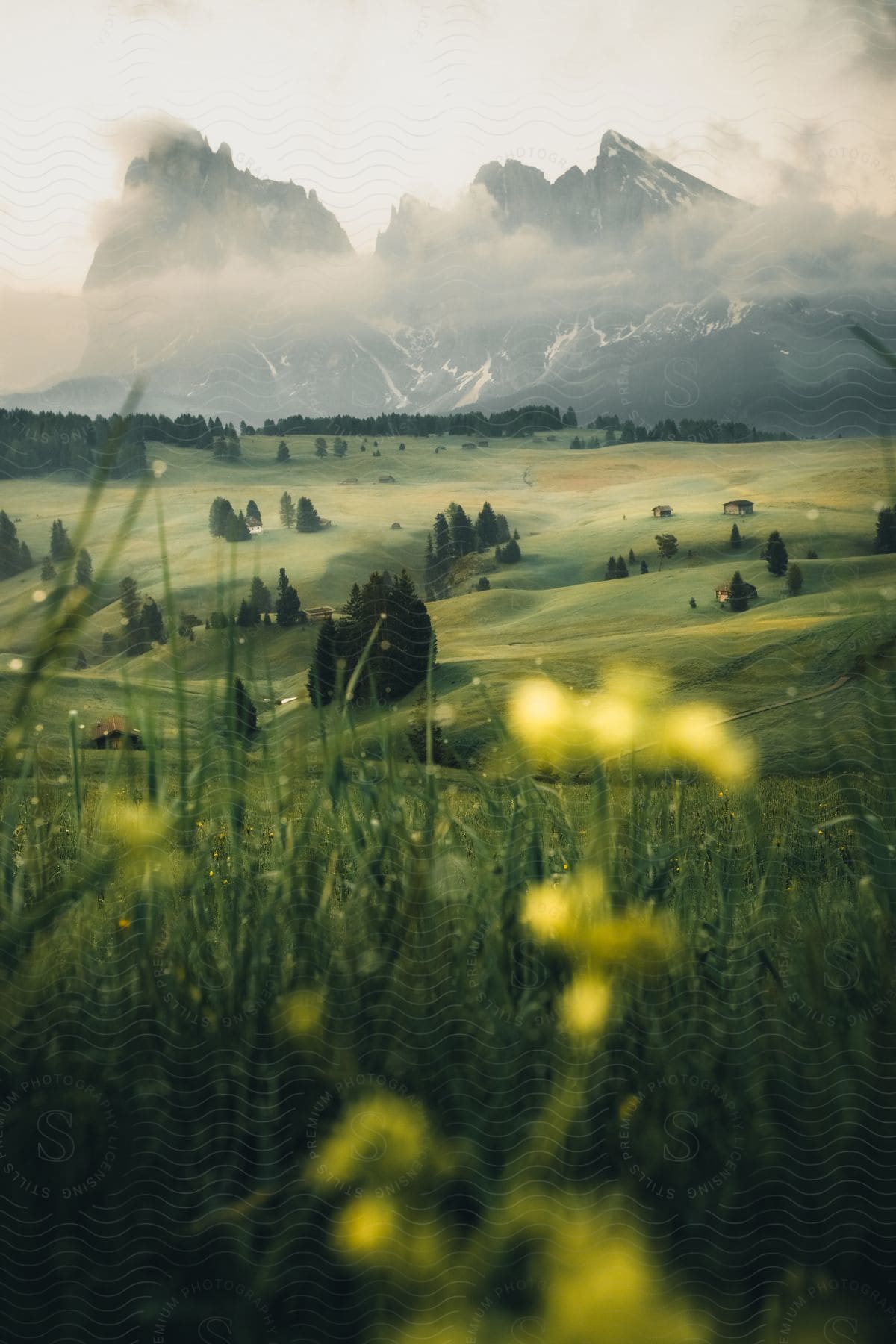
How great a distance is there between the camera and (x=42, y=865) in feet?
7.79

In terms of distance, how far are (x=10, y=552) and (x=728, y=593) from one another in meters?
7.84

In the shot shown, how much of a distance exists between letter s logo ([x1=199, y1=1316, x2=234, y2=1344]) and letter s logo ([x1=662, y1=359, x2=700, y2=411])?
5972mm

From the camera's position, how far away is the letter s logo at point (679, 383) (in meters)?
6.56

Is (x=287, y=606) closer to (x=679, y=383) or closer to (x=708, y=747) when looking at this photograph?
(x=679, y=383)

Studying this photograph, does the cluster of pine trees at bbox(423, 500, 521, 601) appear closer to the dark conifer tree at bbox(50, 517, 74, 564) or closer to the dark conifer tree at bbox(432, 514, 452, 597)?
the dark conifer tree at bbox(432, 514, 452, 597)

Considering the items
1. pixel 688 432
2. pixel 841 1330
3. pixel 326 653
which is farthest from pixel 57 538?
pixel 688 432

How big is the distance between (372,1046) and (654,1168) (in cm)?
60

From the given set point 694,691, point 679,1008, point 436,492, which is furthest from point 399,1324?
point 436,492

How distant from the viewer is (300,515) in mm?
13438

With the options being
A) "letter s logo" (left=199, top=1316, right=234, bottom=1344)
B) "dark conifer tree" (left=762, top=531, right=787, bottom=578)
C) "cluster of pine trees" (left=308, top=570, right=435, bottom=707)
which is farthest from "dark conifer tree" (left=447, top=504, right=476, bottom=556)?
"letter s logo" (left=199, top=1316, right=234, bottom=1344)

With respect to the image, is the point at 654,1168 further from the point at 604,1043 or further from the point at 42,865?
the point at 42,865

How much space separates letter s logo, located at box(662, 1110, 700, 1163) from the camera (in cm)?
172

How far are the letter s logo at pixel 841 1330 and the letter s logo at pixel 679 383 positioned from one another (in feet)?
18.8

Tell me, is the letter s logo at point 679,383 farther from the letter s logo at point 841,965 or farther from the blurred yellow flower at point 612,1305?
the blurred yellow flower at point 612,1305
